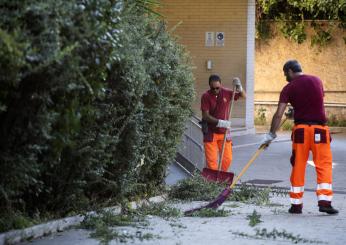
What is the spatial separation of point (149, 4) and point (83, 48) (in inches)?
171

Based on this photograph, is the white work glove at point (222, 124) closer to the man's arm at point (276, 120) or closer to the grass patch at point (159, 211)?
the man's arm at point (276, 120)

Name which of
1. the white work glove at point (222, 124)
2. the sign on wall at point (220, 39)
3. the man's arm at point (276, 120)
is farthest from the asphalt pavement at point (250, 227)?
the sign on wall at point (220, 39)

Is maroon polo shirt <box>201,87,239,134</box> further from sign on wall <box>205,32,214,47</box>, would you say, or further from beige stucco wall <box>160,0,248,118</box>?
sign on wall <box>205,32,214,47</box>

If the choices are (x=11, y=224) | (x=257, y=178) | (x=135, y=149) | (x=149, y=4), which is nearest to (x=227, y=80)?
(x=257, y=178)

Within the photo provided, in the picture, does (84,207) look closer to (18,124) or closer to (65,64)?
(18,124)

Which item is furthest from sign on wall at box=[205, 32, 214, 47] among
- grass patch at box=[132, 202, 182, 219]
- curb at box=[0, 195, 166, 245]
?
curb at box=[0, 195, 166, 245]

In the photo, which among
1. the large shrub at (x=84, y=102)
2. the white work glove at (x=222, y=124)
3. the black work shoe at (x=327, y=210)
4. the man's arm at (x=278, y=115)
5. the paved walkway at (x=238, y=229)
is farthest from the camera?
the white work glove at (x=222, y=124)

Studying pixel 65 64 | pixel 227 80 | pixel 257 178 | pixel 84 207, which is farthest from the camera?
pixel 227 80

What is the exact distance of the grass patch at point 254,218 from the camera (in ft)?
27.2

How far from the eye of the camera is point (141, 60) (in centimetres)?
826

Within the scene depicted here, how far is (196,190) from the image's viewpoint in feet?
34.9

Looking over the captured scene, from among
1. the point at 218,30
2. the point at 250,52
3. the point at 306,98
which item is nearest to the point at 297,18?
the point at 250,52

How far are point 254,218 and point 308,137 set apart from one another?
1336 mm

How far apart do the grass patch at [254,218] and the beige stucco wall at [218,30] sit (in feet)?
44.1
